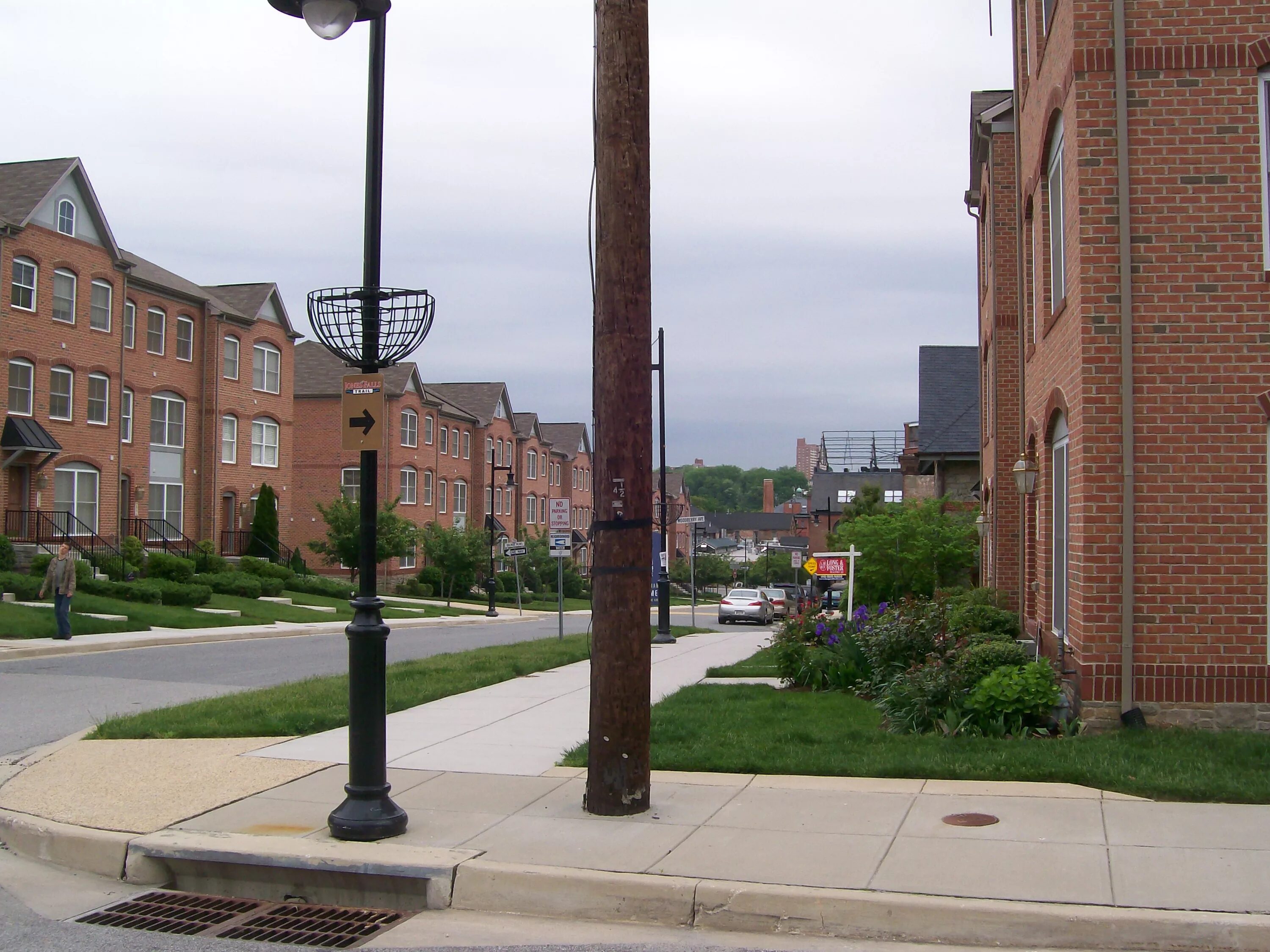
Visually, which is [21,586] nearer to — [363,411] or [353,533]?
[353,533]

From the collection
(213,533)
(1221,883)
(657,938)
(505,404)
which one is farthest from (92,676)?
(505,404)

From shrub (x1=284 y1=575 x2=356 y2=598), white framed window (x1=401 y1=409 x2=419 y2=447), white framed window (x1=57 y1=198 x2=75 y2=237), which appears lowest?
shrub (x1=284 y1=575 x2=356 y2=598)

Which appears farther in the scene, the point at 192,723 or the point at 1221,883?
the point at 192,723

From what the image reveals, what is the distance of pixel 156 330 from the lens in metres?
39.4

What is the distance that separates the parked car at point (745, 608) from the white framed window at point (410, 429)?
1725 centimetres

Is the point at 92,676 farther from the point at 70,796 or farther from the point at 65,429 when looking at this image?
the point at 65,429

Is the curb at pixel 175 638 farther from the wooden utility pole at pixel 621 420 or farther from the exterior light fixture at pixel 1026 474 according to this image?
the wooden utility pole at pixel 621 420

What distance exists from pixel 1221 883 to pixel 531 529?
64629mm

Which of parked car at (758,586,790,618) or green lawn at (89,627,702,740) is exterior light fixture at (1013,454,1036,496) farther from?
parked car at (758,586,790,618)

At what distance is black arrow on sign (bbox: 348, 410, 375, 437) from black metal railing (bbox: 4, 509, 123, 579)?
27.6 metres

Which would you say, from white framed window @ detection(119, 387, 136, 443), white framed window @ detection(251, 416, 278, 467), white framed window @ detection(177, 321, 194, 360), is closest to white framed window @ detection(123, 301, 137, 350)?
white framed window @ detection(119, 387, 136, 443)

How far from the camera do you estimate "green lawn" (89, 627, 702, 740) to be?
1065cm

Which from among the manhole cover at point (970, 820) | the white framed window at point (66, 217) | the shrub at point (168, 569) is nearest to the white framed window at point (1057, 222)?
the manhole cover at point (970, 820)

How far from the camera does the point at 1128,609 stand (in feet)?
30.1
